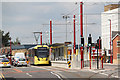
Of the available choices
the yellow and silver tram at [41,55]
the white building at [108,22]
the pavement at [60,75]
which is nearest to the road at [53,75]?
the pavement at [60,75]

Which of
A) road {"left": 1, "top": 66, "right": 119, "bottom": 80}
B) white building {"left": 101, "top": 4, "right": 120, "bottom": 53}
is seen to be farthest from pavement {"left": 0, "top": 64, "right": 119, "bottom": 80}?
white building {"left": 101, "top": 4, "right": 120, "bottom": 53}

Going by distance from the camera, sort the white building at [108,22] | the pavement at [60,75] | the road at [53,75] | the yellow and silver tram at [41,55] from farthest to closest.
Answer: the white building at [108,22] → the yellow and silver tram at [41,55] → the pavement at [60,75] → the road at [53,75]

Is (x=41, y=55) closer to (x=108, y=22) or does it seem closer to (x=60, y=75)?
(x=60, y=75)

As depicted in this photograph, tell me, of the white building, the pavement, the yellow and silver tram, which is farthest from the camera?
the white building

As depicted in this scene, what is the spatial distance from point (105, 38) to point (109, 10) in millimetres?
9190

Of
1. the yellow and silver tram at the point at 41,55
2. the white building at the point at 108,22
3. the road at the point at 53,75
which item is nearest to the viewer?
the road at the point at 53,75

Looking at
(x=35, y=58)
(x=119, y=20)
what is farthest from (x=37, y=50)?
(x=119, y=20)

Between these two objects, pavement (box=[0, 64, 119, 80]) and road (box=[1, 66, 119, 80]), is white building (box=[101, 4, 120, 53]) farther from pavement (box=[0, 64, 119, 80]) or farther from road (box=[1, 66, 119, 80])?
road (box=[1, 66, 119, 80])

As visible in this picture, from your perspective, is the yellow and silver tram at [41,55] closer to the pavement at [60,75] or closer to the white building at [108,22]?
the pavement at [60,75]

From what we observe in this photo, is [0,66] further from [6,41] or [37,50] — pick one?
[6,41]

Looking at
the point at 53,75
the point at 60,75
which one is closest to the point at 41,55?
the point at 53,75

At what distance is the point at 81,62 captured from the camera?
37.4 metres

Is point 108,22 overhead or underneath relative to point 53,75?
overhead

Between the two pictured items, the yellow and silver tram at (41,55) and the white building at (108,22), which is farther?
the white building at (108,22)
